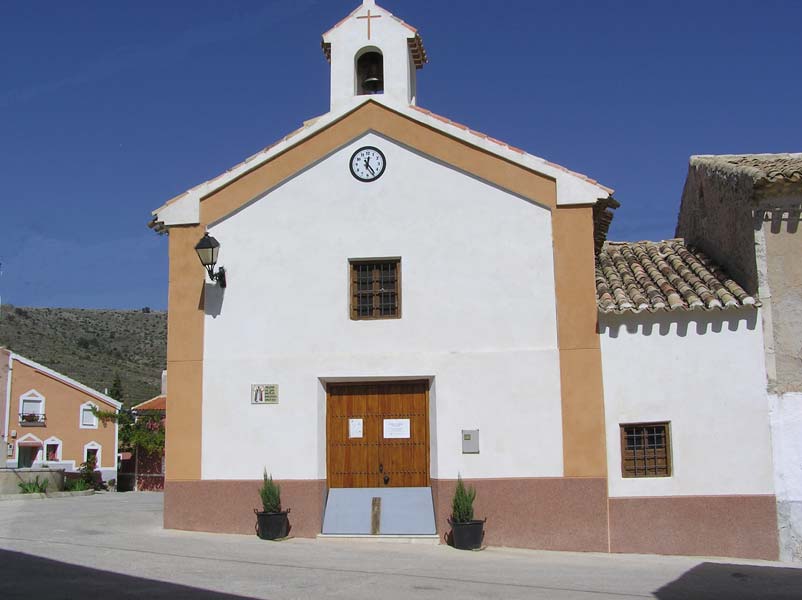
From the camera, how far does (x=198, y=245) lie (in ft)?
48.3

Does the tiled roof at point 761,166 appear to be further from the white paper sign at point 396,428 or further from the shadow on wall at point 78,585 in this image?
the shadow on wall at point 78,585

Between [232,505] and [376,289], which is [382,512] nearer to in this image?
[232,505]

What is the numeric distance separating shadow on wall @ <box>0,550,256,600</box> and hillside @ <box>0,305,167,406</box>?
51.8m

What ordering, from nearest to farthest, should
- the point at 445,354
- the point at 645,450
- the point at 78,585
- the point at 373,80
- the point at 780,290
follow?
1. the point at 78,585
2. the point at 780,290
3. the point at 645,450
4. the point at 445,354
5. the point at 373,80

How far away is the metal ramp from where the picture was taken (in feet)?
45.8

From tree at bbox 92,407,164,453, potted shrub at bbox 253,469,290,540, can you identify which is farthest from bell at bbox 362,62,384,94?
tree at bbox 92,407,164,453

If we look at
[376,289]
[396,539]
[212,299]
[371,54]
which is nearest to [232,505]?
[396,539]

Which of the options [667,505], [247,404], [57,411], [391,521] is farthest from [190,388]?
[57,411]

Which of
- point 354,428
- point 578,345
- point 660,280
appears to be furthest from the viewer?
point 660,280

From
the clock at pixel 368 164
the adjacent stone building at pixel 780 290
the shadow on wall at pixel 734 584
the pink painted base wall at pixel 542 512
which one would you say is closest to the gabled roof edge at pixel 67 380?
the clock at pixel 368 164

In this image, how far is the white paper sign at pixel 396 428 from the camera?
14578 mm

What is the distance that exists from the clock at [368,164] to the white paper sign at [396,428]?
403 centimetres

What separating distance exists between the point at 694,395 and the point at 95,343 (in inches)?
2786

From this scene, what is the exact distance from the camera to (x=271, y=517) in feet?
45.4
